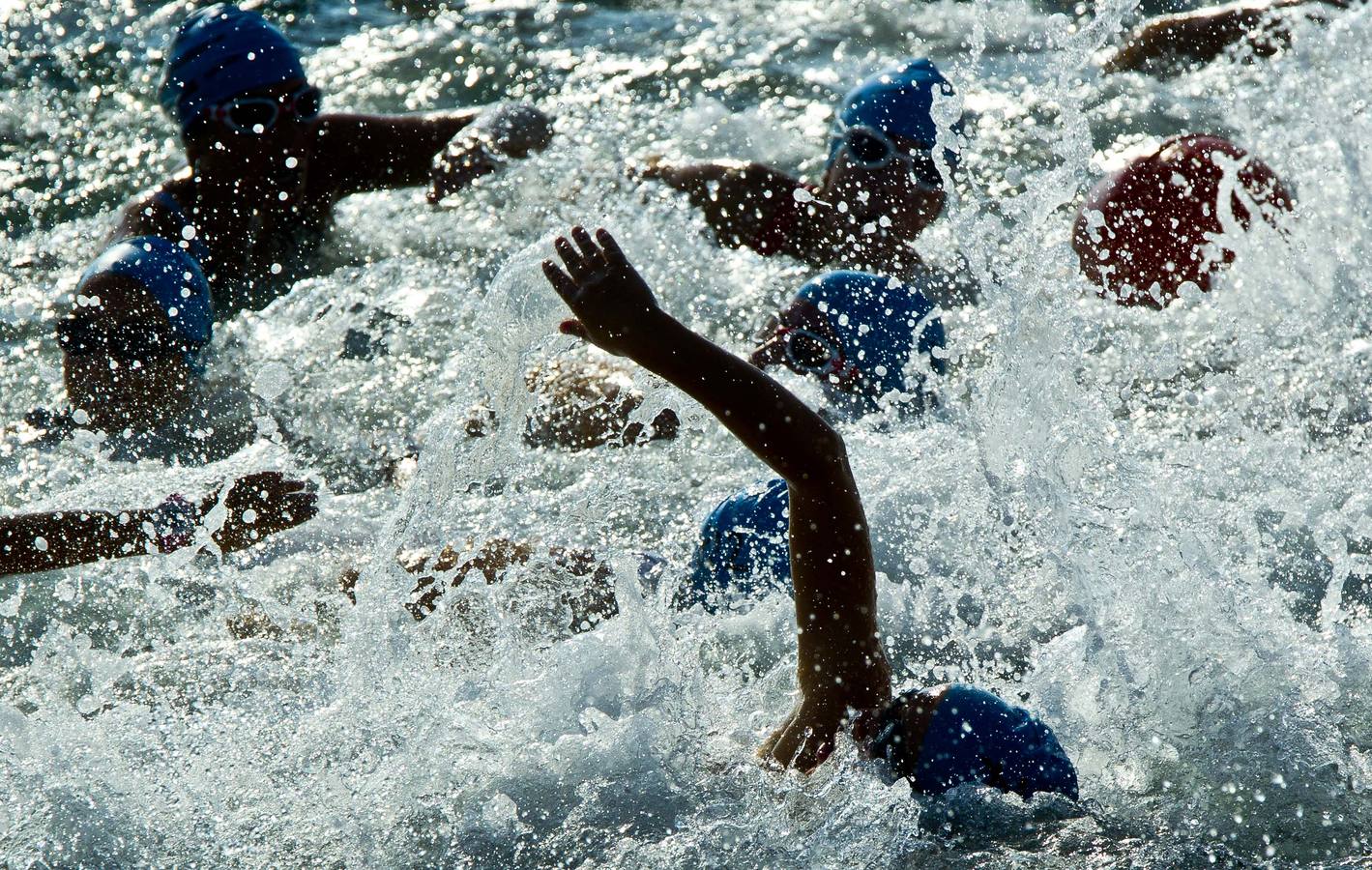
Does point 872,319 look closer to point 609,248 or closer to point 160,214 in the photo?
point 609,248

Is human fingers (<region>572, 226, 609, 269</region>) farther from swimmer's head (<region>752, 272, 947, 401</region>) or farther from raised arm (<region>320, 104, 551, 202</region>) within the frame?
raised arm (<region>320, 104, 551, 202</region>)

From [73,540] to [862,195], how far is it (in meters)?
2.71


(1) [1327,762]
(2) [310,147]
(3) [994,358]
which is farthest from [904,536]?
(2) [310,147]

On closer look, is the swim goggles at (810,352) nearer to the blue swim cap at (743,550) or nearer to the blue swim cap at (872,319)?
the blue swim cap at (872,319)

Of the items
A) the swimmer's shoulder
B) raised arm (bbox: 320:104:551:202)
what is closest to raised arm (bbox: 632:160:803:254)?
raised arm (bbox: 320:104:551:202)

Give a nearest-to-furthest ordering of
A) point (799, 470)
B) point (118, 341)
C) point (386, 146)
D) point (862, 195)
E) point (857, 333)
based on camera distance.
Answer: point (799, 470), point (857, 333), point (118, 341), point (862, 195), point (386, 146)

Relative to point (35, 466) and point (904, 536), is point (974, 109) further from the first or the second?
point (35, 466)

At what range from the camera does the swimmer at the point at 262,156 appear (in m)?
4.81

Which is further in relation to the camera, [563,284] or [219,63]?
[219,63]

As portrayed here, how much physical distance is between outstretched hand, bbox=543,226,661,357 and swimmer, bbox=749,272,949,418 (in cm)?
157

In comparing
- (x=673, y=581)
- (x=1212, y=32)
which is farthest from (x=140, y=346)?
(x=1212, y=32)

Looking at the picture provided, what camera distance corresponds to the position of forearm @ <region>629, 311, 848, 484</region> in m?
2.43

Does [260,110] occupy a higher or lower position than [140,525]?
higher

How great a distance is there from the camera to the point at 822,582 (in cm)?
265
